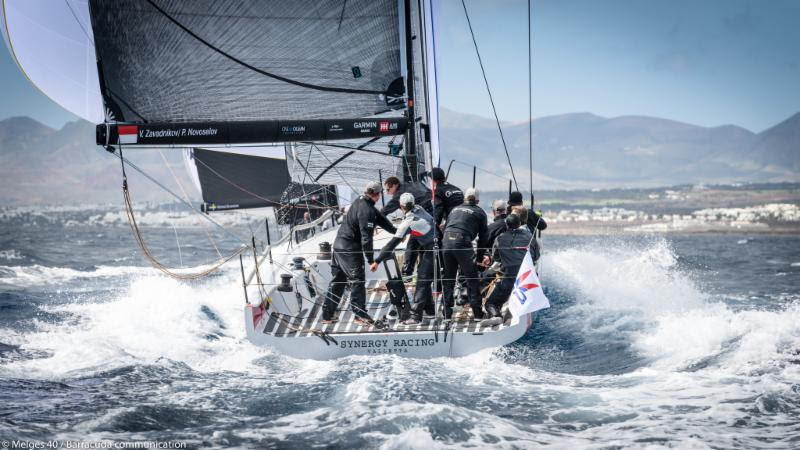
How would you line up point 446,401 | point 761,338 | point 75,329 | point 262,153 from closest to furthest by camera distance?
point 446,401, point 761,338, point 75,329, point 262,153

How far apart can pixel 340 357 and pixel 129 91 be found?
363 cm

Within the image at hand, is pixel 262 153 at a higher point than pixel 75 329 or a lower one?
higher

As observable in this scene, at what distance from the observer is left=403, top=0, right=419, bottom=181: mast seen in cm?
932

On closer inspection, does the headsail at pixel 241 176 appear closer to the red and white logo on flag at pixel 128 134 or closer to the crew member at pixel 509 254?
the red and white logo on flag at pixel 128 134

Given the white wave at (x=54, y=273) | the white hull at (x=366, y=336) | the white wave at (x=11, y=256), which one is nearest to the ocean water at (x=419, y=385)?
the white hull at (x=366, y=336)

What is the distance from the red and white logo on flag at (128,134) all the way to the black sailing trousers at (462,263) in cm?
339

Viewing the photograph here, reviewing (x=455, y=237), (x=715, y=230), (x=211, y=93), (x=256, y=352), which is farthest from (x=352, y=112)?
(x=715, y=230)

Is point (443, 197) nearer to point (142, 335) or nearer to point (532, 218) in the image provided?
point (532, 218)

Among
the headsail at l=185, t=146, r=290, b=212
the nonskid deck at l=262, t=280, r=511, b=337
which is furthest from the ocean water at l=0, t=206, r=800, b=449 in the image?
the headsail at l=185, t=146, r=290, b=212

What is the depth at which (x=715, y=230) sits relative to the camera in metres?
51.7

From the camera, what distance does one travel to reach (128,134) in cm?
768

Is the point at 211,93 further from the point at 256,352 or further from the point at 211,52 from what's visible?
the point at 256,352

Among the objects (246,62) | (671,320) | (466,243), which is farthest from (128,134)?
(671,320)

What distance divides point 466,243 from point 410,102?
228 centimetres
